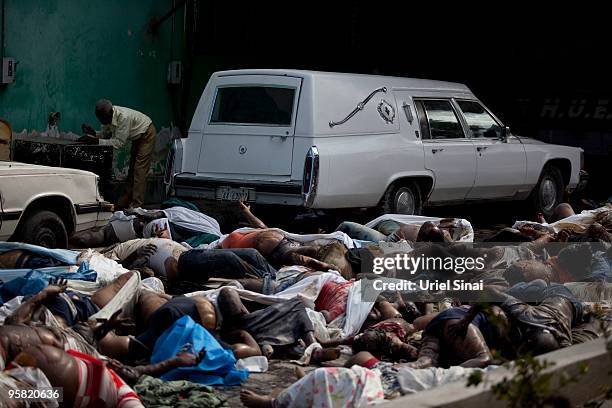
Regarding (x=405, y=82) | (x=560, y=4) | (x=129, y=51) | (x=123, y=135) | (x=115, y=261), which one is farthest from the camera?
(x=560, y=4)

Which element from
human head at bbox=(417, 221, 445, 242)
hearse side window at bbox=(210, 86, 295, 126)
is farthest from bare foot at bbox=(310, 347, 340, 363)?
hearse side window at bbox=(210, 86, 295, 126)

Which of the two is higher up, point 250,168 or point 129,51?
point 129,51

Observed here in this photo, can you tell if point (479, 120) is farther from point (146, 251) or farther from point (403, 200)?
point (146, 251)

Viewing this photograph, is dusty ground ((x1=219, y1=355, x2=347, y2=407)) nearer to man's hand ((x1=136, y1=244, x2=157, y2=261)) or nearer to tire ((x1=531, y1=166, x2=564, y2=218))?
man's hand ((x1=136, y1=244, x2=157, y2=261))

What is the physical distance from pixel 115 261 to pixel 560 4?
12.9 m

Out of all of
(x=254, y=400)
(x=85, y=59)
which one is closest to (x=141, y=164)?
(x=85, y=59)

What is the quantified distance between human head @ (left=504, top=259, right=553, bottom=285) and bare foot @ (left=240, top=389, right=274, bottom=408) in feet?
11.4

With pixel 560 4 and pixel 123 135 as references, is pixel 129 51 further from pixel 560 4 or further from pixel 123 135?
pixel 560 4

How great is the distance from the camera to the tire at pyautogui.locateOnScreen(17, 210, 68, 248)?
31.0 ft

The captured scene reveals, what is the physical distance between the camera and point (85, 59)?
15.8m

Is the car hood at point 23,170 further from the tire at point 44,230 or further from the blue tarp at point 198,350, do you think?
the blue tarp at point 198,350

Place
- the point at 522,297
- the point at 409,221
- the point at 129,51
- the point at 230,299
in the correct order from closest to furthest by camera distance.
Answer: the point at 230,299 < the point at 522,297 < the point at 409,221 < the point at 129,51

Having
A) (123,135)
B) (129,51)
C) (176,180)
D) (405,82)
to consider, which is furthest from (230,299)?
(129,51)

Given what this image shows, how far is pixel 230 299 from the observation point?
7.35 metres
